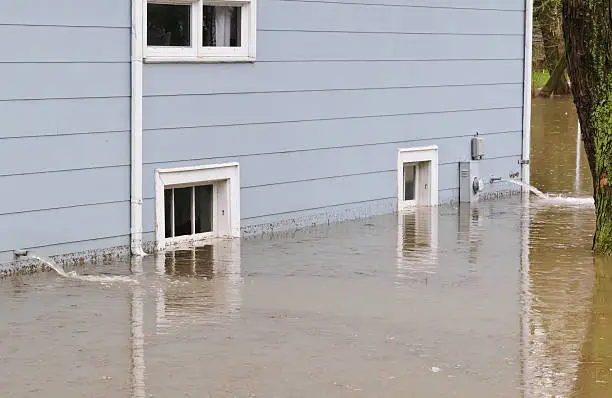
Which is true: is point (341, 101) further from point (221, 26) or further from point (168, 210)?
point (168, 210)

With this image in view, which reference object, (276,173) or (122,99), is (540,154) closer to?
(276,173)

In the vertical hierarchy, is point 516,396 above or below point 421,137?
below

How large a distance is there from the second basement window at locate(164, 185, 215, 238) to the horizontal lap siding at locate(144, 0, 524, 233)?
0.33 metres

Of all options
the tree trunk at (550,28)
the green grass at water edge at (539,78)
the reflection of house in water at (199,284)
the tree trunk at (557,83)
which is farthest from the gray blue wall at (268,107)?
the green grass at water edge at (539,78)

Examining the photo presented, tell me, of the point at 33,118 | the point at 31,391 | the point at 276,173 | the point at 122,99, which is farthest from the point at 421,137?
the point at 31,391

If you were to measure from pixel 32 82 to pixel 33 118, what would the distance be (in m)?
0.28

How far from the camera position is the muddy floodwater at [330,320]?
696 centimetres

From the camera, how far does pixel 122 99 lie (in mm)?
10531

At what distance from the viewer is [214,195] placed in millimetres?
11766

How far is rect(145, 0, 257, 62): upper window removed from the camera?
10852 mm

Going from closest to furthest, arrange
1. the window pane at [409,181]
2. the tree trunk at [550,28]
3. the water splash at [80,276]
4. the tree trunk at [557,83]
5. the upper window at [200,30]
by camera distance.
→ the water splash at [80,276]
the upper window at [200,30]
the window pane at [409,181]
the tree trunk at [550,28]
the tree trunk at [557,83]

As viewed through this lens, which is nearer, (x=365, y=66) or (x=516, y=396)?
(x=516, y=396)

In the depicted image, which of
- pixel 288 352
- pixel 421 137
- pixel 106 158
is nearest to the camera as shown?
pixel 288 352

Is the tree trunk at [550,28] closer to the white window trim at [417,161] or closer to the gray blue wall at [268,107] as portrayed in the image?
the gray blue wall at [268,107]
